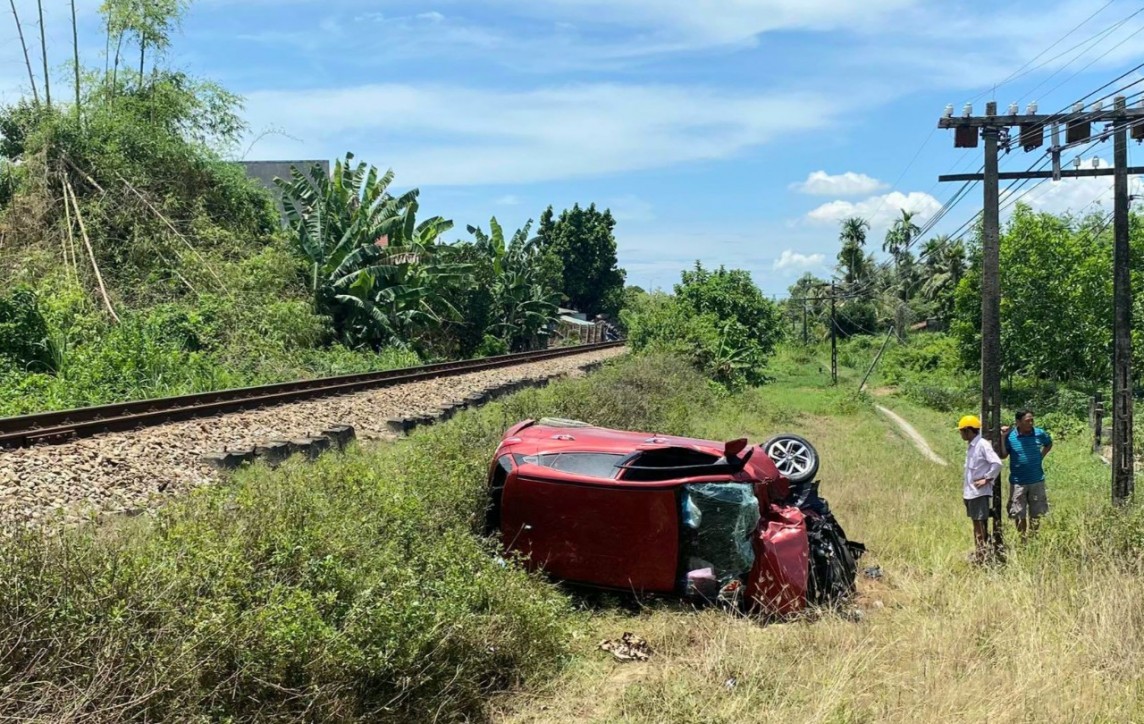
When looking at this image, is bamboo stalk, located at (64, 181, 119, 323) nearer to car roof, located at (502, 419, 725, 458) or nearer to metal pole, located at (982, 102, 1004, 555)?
car roof, located at (502, 419, 725, 458)

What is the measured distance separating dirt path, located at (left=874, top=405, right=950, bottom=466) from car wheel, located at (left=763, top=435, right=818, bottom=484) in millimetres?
9155

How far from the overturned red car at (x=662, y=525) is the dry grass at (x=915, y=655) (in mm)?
323

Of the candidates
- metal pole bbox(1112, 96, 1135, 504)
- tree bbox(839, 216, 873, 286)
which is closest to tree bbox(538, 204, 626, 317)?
tree bbox(839, 216, 873, 286)

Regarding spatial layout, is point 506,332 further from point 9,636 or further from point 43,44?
point 9,636

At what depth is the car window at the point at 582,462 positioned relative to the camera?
647 centimetres

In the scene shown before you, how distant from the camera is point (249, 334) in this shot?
69.9ft

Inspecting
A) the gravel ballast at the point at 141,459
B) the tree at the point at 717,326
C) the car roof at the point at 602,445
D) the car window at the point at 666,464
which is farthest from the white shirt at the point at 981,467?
the tree at the point at 717,326

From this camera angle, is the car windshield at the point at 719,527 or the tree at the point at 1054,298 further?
the tree at the point at 1054,298

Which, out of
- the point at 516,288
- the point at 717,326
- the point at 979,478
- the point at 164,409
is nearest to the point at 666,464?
the point at 979,478

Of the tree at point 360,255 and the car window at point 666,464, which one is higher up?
the tree at point 360,255

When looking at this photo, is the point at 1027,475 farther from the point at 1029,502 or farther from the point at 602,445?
the point at 602,445

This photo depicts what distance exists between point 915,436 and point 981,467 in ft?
53.2

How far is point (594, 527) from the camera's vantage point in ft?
20.8

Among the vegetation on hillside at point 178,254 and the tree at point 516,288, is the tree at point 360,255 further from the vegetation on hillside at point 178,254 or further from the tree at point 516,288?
the tree at point 516,288
